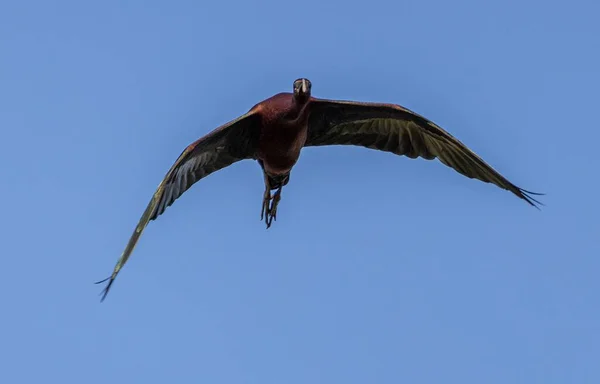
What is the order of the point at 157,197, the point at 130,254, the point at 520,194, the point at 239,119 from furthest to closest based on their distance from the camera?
the point at 520,194 → the point at 239,119 → the point at 157,197 → the point at 130,254

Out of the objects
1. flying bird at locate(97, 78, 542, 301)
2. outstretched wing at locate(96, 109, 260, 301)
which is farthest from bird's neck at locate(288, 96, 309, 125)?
outstretched wing at locate(96, 109, 260, 301)

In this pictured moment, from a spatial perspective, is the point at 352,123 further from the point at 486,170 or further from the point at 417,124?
the point at 486,170

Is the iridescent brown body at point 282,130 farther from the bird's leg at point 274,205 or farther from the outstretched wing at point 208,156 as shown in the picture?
the bird's leg at point 274,205

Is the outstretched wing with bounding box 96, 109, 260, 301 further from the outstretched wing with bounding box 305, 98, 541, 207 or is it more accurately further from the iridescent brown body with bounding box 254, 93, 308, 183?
the outstretched wing with bounding box 305, 98, 541, 207

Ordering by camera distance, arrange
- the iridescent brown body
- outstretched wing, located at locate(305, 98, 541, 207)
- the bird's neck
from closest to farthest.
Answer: the bird's neck
the iridescent brown body
outstretched wing, located at locate(305, 98, 541, 207)

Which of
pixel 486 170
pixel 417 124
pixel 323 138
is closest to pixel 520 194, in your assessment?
pixel 486 170

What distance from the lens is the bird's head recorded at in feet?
56.3

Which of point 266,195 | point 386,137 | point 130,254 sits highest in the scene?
point 386,137

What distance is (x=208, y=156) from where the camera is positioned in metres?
18.5

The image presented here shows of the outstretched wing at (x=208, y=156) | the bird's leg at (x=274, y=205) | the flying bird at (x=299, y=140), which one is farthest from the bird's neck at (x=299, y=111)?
the bird's leg at (x=274, y=205)

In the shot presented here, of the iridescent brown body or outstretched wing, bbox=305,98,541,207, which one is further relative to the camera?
outstretched wing, bbox=305,98,541,207

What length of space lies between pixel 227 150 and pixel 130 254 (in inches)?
162

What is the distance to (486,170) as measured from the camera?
63.4 ft

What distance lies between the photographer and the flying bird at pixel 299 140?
17562 mm
